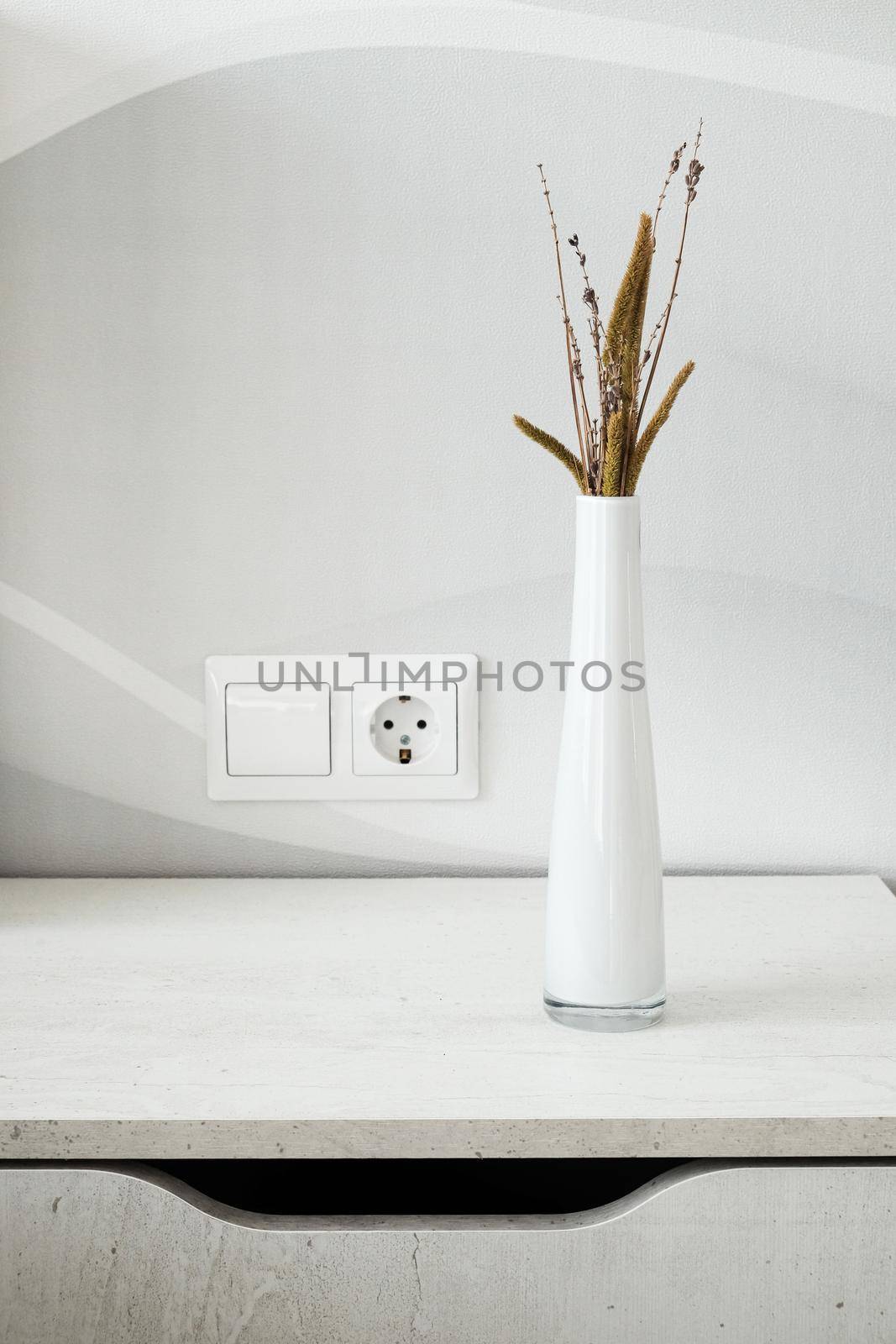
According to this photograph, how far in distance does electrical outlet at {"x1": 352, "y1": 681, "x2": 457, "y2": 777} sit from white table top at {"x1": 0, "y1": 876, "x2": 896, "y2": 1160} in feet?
0.31

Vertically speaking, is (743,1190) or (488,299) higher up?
(488,299)

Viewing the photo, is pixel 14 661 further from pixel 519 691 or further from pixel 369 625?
pixel 519 691

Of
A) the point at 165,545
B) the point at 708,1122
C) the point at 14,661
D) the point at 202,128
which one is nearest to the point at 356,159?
the point at 202,128

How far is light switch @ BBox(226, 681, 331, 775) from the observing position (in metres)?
0.95

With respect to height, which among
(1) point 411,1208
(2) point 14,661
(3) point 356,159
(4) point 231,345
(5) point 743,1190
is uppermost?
(3) point 356,159

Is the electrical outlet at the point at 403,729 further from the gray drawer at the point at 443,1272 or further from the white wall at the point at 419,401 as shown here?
the gray drawer at the point at 443,1272

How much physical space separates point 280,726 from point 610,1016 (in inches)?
14.8

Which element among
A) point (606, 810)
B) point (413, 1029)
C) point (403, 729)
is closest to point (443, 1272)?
point (413, 1029)

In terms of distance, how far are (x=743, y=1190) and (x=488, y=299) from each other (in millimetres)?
627

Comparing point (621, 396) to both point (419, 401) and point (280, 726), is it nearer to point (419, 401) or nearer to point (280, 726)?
point (419, 401)

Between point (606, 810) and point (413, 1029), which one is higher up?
point (606, 810)

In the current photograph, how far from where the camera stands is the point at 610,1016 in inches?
27.3

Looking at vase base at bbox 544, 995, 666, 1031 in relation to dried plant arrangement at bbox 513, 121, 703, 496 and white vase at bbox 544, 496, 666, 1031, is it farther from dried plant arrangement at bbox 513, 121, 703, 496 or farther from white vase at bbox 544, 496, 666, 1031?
dried plant arrangement at bbox 513, 121, 703, 496

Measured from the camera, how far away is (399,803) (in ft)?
3.20
